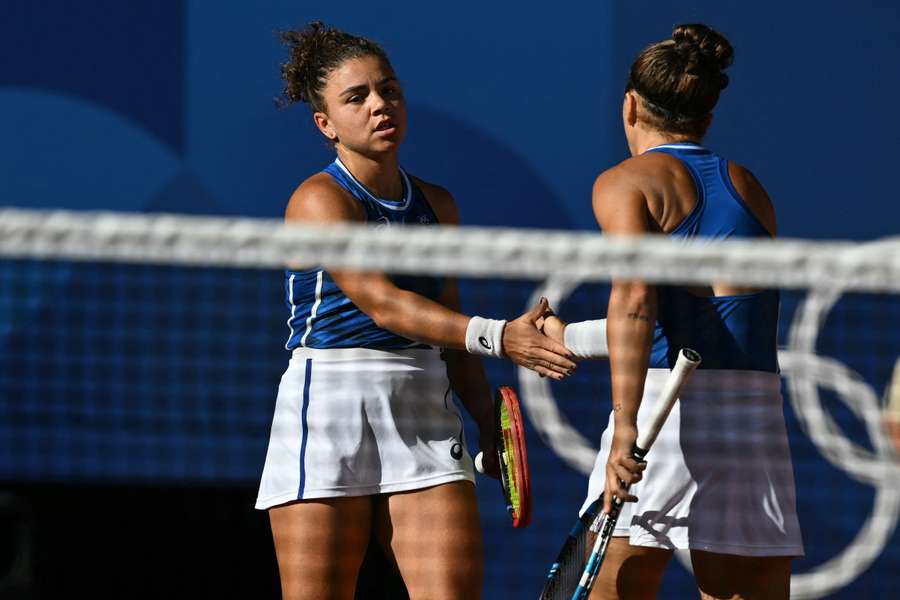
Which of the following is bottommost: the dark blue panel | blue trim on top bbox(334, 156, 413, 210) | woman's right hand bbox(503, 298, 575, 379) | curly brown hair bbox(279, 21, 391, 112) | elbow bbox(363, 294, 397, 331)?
woman's right hand bbox(503, 298, 575, 379)

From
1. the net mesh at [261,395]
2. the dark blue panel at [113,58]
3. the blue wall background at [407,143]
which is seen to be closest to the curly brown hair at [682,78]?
the net mesh at [261,395]

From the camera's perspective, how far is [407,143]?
499 centimetres

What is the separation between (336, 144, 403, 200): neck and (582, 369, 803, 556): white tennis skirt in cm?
77

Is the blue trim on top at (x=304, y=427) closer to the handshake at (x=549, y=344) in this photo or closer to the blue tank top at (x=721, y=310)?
the handshake at (x=549, y=344)

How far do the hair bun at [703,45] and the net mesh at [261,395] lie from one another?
180 cm

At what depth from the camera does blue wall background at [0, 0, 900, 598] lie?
4938 millimetres

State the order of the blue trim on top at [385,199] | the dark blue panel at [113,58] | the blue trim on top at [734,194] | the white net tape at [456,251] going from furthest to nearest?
the dark blue panel at [113,58] → the blue trim on top at [385,199] → the blue trim on top at [734,194] → the white net tape at [456,251]

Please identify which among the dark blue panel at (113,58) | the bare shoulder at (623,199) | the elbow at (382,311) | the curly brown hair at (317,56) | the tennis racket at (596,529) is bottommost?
the tennis racket at (596,529)

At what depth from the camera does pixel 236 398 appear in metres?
4.95

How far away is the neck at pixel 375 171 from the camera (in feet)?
10.4

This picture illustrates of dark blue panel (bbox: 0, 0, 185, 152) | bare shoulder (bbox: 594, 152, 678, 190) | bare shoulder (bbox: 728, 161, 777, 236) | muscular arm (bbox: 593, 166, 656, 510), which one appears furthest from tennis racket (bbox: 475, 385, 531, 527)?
dark blue panel (bbox: 0, 0, 185, 152)

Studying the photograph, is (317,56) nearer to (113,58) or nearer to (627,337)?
(627,337)

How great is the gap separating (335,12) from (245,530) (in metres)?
1.83

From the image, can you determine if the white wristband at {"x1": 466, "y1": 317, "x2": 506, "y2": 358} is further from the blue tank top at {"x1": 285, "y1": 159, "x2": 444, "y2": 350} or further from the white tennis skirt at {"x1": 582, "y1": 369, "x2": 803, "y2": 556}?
the white tennis skirt at {"x1": 582, "y1": 369, "x2": 803, "y2": 556}
